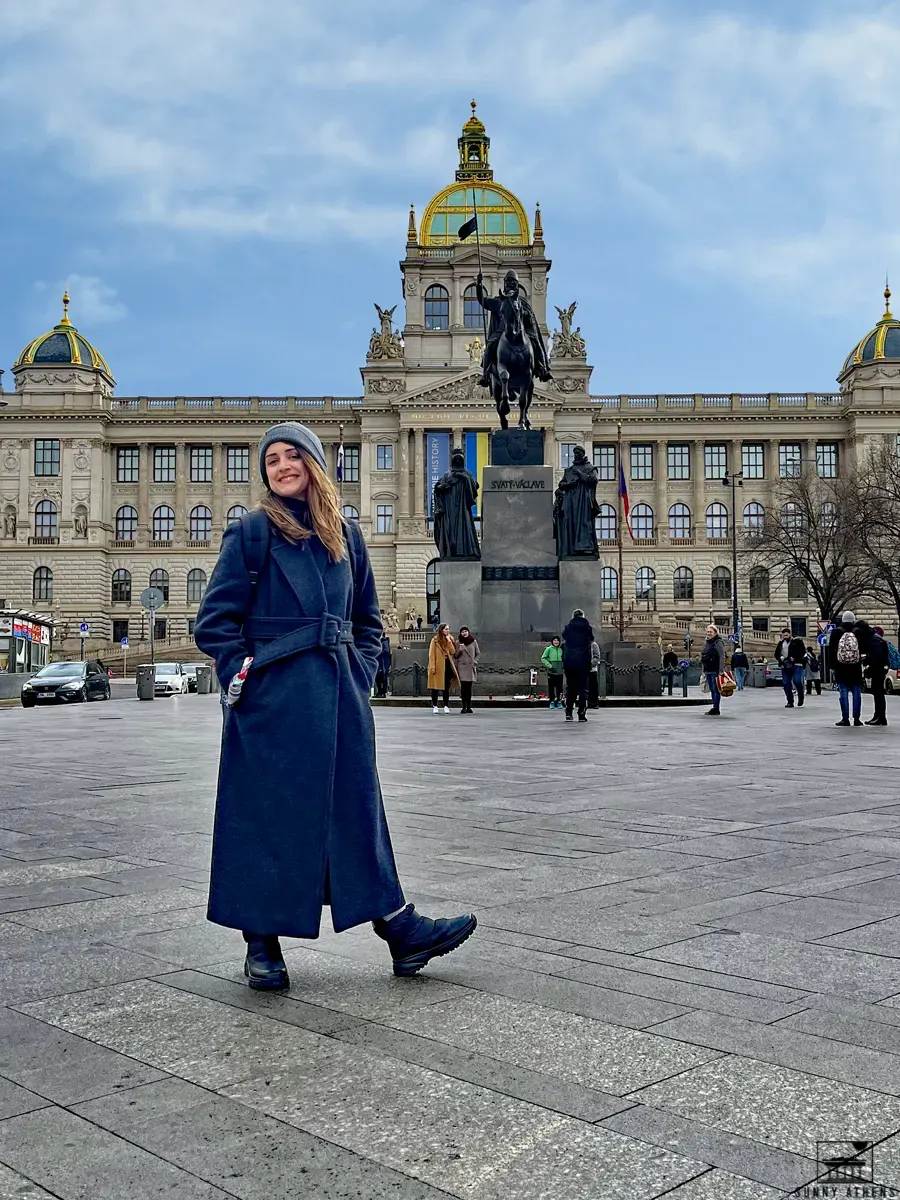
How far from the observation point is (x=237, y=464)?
275 feet

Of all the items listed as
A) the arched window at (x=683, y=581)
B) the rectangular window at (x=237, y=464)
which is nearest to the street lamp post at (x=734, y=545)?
the arched window at (x=683, y=581)

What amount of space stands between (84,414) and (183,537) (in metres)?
10.3

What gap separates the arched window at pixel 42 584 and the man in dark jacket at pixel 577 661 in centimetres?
6664

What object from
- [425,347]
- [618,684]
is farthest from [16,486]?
[618,684]

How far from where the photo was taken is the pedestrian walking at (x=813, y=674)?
38.8 metres

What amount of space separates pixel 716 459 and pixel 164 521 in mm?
37994

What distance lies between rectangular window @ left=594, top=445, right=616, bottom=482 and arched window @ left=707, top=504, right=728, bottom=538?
23.5ft

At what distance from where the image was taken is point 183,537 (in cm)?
8275

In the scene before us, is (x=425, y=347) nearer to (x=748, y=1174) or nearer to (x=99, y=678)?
(x=99, y=678)

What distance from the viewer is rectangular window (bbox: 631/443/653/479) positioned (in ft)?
273

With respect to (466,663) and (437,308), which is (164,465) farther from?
(466,663)

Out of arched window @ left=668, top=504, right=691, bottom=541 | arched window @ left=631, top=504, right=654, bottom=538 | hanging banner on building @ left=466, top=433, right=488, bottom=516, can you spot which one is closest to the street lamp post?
arched window @ left=668, top=504, right=691, bottom=541

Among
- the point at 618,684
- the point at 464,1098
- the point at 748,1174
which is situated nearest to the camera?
the point at 748,1174

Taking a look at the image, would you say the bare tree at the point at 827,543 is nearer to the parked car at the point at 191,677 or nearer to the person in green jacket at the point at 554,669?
the parked car at the point at 191,677
